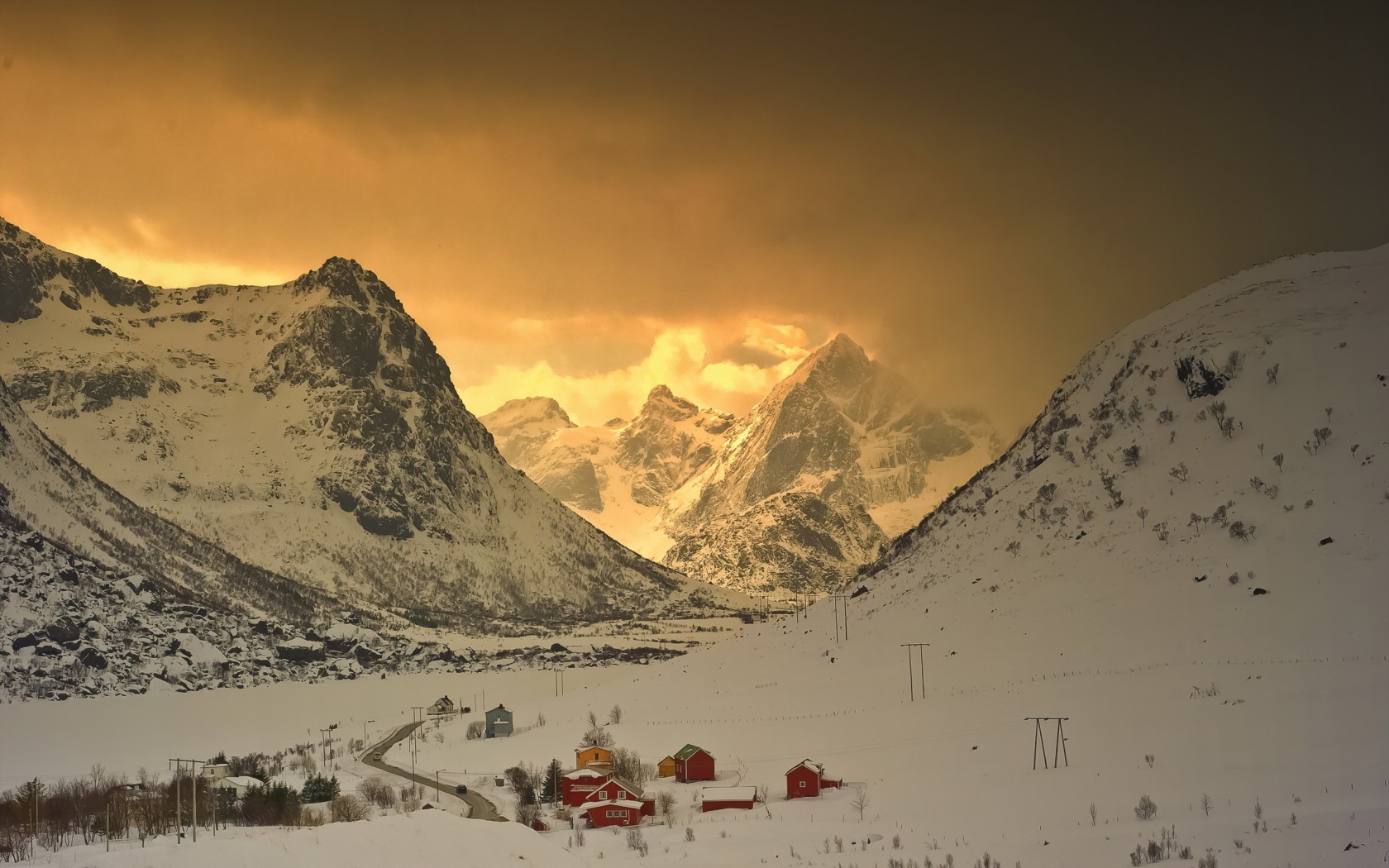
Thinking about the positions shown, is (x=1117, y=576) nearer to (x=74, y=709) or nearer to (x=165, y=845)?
(x=165, y=845)

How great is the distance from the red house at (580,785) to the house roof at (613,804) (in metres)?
6.73

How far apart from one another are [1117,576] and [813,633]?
38.1m

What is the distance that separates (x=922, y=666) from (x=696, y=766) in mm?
22564

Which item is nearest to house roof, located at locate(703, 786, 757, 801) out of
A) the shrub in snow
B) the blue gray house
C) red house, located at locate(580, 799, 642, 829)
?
red house, located at locate(580, 799, 642, 829)

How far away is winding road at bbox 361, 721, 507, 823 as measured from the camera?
7294 cm

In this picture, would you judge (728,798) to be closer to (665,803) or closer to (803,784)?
(665,803)

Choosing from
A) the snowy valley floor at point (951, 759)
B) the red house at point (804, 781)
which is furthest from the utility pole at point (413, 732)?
the red house at point (804, 781)

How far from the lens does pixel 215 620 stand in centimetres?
17775

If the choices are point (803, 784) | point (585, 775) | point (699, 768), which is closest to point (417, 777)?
point (585, 775)

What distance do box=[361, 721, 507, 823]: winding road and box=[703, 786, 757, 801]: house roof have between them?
11294 millimetres

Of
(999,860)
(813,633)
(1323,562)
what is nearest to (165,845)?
(999,860)

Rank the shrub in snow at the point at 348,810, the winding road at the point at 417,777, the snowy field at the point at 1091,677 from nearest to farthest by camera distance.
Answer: the snowy field at the point at 1091,677
the shrub in snow at the point at 348,810
the winding road at the point at 417,777

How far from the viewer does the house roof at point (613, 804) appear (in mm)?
67062

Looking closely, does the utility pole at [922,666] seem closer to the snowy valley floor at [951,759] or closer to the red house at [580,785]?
the snowy valley floor at [951,759]
